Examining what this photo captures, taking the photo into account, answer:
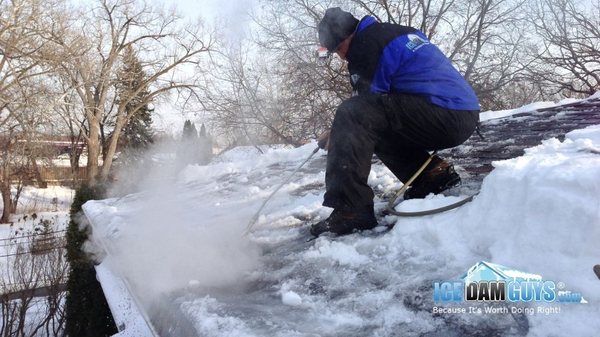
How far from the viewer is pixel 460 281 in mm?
1586

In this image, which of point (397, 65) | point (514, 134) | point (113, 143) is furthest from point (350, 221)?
point (113, 143)

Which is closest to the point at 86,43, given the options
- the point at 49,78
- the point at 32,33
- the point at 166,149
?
the point at 49,78

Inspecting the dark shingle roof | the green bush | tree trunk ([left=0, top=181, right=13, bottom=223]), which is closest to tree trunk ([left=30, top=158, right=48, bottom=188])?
tree trunk ([left=0, top=181, right=13, bottom=223])

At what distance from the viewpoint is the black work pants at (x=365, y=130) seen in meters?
2.38

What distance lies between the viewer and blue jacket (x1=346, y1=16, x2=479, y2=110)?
2420 mm

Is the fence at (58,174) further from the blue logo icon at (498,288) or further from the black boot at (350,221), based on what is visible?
the blue logo icon at (498,288)

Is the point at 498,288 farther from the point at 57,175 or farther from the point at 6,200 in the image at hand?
the point at 57,175

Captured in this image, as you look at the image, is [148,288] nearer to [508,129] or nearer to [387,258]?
[387,258]

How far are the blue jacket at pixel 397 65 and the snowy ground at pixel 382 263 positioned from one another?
Result: 581mm

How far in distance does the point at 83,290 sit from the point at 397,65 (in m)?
8.54

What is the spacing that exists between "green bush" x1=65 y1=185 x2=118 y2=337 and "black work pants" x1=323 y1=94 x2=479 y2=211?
6682mm

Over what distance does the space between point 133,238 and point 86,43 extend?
22283mm

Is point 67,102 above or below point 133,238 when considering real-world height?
above

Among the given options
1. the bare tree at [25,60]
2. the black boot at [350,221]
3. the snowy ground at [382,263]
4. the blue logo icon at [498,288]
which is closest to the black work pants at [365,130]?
the black boot at [350,221]
